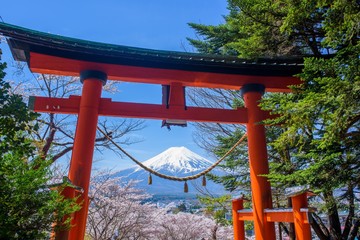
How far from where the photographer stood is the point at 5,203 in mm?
1912

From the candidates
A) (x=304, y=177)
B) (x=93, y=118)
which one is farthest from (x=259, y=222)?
(x=93, y=118)

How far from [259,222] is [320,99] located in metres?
1.91

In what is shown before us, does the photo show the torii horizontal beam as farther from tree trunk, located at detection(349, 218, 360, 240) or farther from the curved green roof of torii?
tree trunk, located at detection(349, 218, 360, 240)

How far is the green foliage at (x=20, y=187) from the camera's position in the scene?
1.87m

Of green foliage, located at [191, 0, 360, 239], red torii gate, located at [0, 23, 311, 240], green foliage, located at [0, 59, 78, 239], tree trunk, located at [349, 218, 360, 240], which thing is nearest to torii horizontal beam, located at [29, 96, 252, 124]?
red torii gate, located at [0, 23, 311, 240]

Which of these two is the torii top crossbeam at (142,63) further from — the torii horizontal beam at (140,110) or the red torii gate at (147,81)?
the torii horizontal beam at (140,110)

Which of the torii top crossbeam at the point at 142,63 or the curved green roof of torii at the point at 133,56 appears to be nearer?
the curved green roof of torii at the point at 133,56

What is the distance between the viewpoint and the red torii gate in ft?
11.5

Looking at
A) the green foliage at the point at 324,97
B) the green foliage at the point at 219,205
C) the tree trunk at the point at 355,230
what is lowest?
the tree trunk at the point at 355,230

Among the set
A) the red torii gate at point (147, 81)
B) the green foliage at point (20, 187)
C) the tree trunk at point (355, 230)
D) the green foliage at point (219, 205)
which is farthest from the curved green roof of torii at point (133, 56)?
the green foliage at point (219, 205)

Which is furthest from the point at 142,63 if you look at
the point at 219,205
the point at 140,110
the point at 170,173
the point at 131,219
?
the point at 170,173

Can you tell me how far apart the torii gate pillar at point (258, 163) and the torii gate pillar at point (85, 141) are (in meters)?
2.31

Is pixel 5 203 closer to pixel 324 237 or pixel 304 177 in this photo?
pixel 304 177

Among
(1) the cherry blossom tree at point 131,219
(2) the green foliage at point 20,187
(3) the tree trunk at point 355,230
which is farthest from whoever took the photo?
(1) the cherry blossom tree at point 131,219
